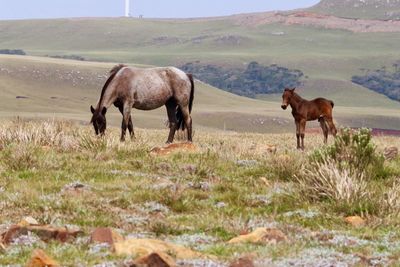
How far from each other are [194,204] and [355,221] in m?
2.31

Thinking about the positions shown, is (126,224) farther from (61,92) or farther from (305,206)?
(61,92)

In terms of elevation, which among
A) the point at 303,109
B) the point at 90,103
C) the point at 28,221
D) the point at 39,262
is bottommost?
the point at 90,103

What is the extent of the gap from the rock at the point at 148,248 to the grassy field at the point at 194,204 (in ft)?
0.52

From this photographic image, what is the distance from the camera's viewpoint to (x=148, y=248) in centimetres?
816

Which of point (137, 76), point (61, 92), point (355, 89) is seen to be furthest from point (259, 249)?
point (355, 89)

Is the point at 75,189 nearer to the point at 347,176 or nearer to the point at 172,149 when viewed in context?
the point at 347,176

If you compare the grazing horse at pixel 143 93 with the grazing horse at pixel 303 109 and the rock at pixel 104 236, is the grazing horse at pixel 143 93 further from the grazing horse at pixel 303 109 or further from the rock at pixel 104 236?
the rock at pixel 104 236

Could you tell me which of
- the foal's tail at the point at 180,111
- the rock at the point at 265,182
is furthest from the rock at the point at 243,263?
the foal's tail at the point at 180,111

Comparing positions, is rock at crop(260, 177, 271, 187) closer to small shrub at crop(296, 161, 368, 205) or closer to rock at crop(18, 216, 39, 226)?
small shrub at crop(296, 161, 368, 205)

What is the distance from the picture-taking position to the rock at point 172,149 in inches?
643

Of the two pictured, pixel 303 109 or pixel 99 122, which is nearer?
pixel 99 122

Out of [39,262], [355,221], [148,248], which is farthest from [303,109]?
[39,262]

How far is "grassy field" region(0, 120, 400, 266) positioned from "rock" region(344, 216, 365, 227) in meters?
0.08

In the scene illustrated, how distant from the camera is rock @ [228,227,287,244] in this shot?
9.00m
